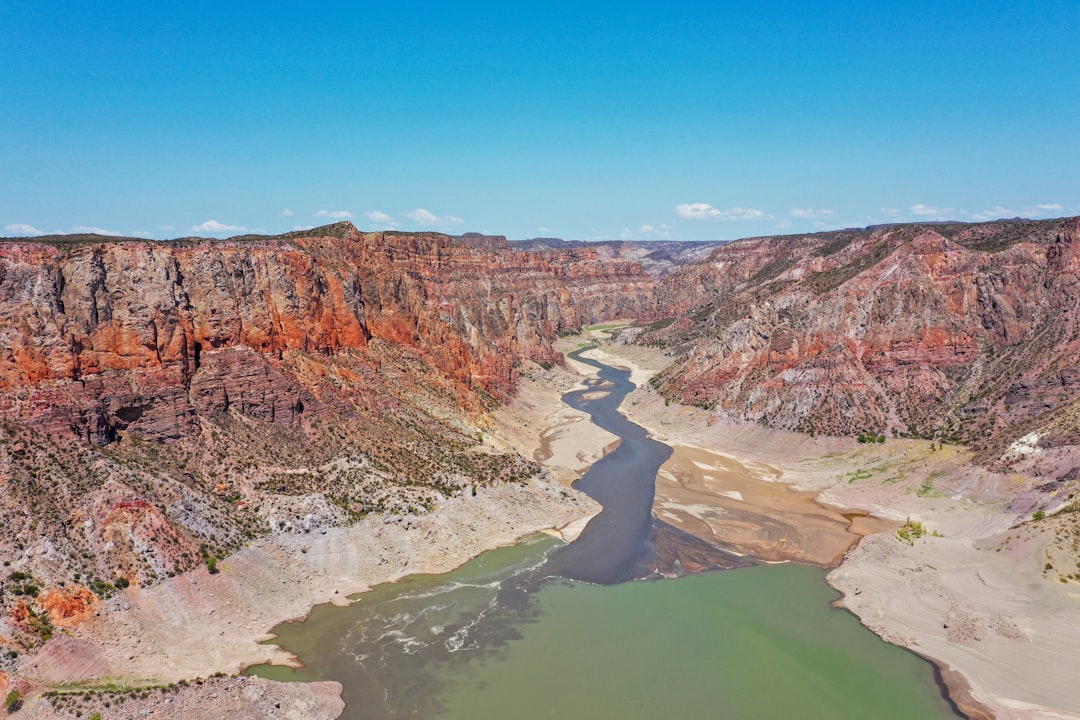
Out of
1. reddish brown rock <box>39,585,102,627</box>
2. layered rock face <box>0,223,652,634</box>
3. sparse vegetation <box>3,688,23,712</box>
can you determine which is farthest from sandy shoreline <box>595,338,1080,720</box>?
sparse vegetation <box>3,688,23,712</box>

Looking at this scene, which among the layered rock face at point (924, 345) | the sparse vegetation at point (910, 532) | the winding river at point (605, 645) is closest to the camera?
the winding river at point (605, 645)

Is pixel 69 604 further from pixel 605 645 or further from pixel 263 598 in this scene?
pixel 605 645

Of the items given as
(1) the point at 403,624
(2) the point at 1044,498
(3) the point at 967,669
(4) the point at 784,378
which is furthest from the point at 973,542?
(1) the point at 403,624

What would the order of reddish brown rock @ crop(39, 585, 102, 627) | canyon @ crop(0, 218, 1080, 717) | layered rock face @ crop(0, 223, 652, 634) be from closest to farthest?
1. reddish brown rock @ crop(39, 585, 102, 627)
2. canyon @ crop(0, 218, 1080, 717)
3. layered rock face @ crop(0, 223, 652, 634)

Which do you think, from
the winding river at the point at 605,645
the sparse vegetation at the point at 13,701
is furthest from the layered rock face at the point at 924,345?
the sparse vegetation at the point at 13,701

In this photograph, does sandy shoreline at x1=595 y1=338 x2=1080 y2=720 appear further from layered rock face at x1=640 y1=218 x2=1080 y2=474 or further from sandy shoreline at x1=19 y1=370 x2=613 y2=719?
sandy shoreline at x1=19 y1=370 x2=613 y2=719

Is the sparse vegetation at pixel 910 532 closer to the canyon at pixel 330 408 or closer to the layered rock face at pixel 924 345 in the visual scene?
the canyon at pixel 330 408
